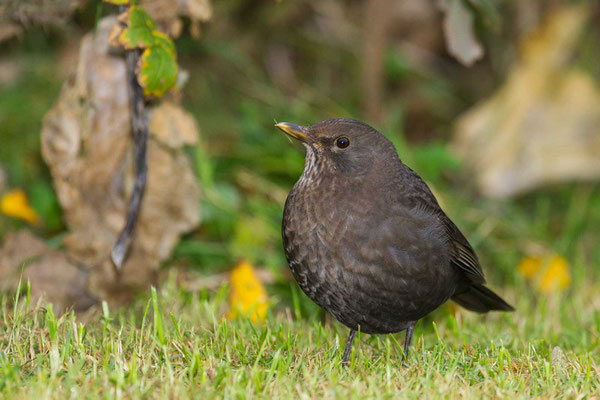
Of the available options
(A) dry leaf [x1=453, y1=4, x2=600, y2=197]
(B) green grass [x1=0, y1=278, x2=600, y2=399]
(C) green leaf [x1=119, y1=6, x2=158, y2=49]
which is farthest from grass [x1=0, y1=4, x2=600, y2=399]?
(C) green leaf [x1=119, y1=6, x2=158, y2=49]

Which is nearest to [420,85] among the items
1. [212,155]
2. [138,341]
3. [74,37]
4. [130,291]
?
[212,155]

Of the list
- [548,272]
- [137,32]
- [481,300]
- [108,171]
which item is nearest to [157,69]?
[137,32]

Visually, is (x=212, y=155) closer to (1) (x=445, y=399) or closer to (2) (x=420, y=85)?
(2) (x=420, y=85)

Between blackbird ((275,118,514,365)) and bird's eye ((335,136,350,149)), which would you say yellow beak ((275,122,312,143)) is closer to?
blackbird ((275,118,514,365))

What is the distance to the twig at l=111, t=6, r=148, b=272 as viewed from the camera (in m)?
4.03

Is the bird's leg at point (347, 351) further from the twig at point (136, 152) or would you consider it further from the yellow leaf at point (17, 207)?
the yellow leaf at point (17, 207)

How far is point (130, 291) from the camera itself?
448cm

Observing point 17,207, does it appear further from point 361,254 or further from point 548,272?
point 548,272

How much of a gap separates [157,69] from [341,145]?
3.11 feet

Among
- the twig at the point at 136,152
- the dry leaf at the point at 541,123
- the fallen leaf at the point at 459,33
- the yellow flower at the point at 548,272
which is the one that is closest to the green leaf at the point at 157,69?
the twig at the point at 136,152

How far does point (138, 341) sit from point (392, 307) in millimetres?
1106

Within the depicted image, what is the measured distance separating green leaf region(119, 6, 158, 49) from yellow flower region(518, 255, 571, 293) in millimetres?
3025

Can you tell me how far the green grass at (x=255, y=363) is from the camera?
110 inches

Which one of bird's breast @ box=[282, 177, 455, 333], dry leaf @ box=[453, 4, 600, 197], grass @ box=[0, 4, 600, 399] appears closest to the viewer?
grass @ box=[0, 4, 600, 399]
